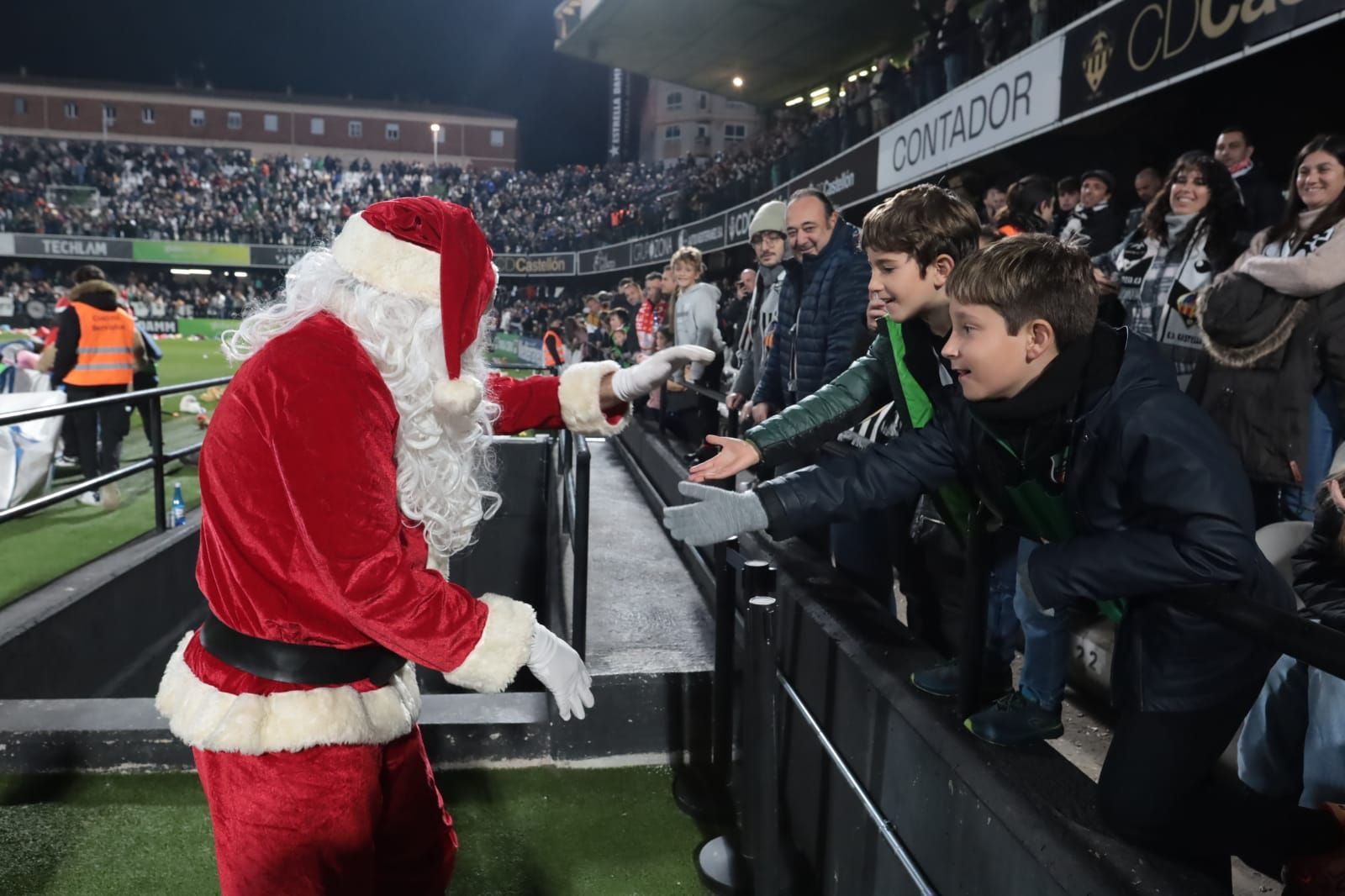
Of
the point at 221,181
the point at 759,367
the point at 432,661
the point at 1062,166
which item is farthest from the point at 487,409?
the point at 221,181

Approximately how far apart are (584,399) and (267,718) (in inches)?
39.4

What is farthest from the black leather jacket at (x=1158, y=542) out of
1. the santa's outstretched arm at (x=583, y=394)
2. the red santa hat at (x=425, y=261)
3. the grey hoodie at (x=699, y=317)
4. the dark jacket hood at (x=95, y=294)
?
the dark jacket hood at (x=95, y=294)

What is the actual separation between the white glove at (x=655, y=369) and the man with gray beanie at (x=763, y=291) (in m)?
1.98

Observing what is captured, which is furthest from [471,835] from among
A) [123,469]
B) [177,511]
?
[177,511]

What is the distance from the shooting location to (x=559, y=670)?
167 cm

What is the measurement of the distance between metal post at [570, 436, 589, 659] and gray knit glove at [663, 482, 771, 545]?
106cm

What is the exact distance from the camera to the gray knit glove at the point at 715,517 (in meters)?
1.90

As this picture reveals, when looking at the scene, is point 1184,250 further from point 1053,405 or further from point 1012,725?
point 1012,725

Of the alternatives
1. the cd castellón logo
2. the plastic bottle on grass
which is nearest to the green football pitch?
the plastic bottle on grass

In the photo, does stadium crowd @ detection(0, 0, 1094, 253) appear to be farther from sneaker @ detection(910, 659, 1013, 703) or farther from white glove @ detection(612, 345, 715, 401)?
sneaker @ detection(910, 659, 1013, 703)

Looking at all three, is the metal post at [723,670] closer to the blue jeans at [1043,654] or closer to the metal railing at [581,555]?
the metal railing at [581,555]

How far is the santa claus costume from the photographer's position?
57.7 inches

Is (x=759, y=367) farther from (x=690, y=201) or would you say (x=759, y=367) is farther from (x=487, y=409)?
(x=690, y=201)

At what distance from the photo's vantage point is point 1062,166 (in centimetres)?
978
